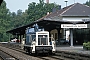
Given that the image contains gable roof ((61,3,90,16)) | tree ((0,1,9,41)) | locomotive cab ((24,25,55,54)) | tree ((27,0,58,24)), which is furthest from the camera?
tree ((27,0,58,24))

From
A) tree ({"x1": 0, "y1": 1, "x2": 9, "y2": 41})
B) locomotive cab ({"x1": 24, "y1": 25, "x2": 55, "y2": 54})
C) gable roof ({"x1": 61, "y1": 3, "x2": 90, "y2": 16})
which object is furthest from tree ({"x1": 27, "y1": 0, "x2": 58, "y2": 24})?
locomotive cab ({"x1": 24, "y1": 25, "x2": 55, "y2": 54})

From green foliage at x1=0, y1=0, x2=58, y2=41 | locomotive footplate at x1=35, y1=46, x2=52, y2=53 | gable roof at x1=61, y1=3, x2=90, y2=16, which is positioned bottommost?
locomotive footplate at x1=35, y1=46, x2=52, y2=53

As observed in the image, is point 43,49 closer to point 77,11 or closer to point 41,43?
point 41,43

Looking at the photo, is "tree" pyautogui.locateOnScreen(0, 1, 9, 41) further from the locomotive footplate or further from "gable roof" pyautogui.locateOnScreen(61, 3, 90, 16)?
the locomotive footplate

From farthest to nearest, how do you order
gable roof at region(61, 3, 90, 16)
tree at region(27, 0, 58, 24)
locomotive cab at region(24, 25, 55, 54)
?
tree at region(27, 0, 58, 24) → gable roof at region(61, 3, 90, 16) → locomotive cab at region(24, 25, 55, 54)

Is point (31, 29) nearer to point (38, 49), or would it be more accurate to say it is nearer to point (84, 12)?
point (38, 49)

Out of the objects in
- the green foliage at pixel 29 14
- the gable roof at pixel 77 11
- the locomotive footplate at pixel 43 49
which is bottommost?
the locomotive footplate at pixel 43 49

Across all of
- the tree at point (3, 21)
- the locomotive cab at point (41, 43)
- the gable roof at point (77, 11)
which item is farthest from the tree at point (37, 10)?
the locomotive cab at point (41, 43)

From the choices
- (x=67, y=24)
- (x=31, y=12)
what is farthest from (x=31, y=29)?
(x=31, y=12)

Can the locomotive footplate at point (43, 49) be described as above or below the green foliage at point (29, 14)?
below

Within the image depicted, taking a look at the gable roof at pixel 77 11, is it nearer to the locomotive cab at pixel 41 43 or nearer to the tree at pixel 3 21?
the locomotive cab at pixel 41 43

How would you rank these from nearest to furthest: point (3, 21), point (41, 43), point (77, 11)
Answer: point (41, 43) → point (77, 11) → point (3, 21)

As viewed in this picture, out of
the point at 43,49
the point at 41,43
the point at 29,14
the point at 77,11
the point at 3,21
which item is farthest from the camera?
the point at 29,14

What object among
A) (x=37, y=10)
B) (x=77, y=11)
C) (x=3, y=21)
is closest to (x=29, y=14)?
(x=37, y=10)
